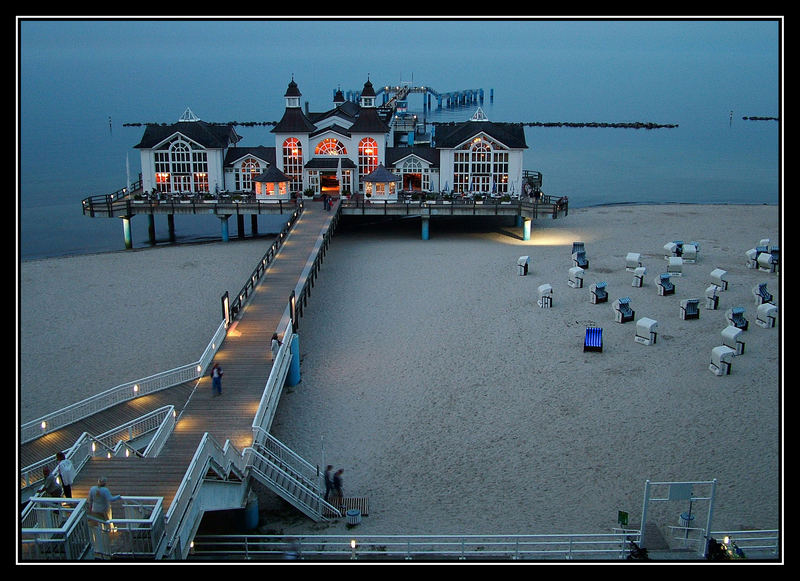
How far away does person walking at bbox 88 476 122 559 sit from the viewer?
10281 mm

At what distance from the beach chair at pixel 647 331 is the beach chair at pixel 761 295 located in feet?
17.6

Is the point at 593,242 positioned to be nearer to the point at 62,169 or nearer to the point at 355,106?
the point at 355,106

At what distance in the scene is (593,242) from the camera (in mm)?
38438

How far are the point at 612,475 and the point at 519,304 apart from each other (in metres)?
11.8

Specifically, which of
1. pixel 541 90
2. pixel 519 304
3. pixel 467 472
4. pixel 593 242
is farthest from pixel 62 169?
pixel 541 90

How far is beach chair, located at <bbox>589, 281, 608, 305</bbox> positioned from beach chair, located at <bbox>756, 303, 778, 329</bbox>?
16.4 feet

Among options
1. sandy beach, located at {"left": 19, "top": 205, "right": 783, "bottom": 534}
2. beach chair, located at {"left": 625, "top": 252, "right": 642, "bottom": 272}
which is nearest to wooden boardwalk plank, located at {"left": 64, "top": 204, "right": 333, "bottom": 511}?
sandy beach, located at {"left": 19, "top": 205, "right": 783, "bottom": 534}

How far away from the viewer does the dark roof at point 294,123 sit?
4056cm

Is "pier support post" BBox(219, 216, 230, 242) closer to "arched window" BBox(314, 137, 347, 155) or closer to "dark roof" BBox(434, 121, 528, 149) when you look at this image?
"arched window" BBox(314, 137, 347, 155)

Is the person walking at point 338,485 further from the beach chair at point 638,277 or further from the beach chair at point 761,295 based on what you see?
the beach chair at point 638,277

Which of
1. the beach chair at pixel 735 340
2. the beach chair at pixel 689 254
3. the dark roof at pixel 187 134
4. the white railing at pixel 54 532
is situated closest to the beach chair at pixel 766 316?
the beach chair at pixel 735 340

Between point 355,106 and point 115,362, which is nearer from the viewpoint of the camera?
point 115,362

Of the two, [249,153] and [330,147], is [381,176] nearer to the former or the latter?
[330,147]

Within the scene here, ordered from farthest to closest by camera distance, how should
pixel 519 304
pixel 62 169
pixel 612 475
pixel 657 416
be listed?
pixel 62 169, pixel 519 304, pixel 657 416, pixel 612 475
